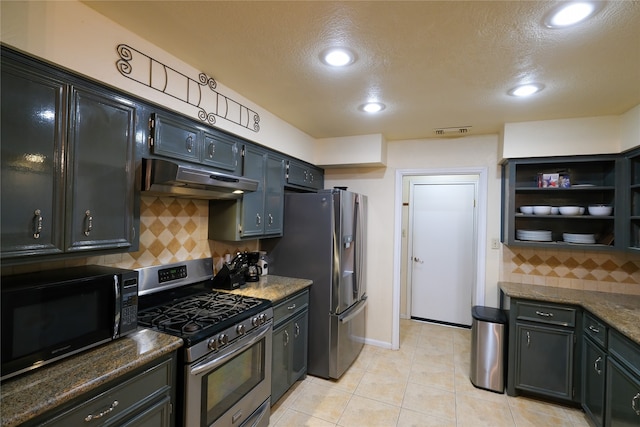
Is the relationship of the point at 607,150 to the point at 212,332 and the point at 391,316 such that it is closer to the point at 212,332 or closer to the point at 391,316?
the point at 391,316

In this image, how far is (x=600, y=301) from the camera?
2389 mm

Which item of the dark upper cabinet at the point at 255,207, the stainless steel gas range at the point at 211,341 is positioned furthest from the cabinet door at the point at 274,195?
the stainless steel gas range at the point at 211,341

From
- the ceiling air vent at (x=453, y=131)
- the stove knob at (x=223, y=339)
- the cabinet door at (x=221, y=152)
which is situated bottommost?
the stove knob at (x=223, y=339)

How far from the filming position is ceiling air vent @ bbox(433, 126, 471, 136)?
116 inches

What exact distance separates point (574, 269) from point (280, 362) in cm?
283

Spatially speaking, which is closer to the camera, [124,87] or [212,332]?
[124,87]

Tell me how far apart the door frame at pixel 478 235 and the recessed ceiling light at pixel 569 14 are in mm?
1955

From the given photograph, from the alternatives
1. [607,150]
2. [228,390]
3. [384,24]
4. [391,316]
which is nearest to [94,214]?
[228,390]

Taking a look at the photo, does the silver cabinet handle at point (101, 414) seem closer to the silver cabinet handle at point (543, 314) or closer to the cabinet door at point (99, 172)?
the cabinet door at point (99, 172)

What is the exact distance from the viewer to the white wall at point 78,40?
3.72 feet

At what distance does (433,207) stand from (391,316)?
170 cm

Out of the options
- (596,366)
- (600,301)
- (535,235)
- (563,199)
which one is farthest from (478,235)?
(596,366)

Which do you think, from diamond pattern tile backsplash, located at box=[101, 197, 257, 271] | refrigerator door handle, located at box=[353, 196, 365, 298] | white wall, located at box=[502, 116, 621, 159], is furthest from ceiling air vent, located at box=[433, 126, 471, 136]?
diamond pattern tile backsplash, located at box=[101, 197, 257, 271]

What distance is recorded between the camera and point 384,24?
4.64 feet
